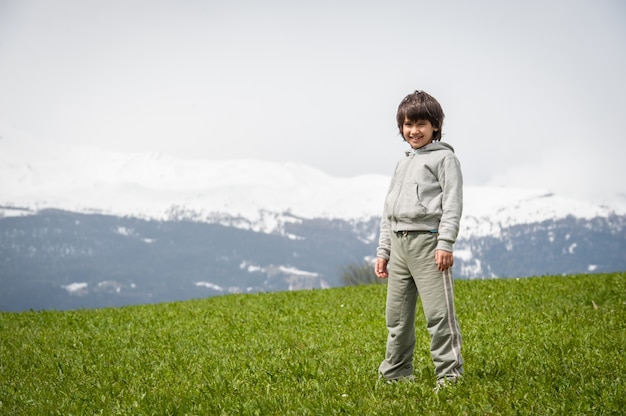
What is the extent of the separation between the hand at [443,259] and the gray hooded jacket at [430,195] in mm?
47

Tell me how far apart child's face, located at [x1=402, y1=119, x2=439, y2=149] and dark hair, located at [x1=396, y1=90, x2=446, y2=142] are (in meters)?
0.04

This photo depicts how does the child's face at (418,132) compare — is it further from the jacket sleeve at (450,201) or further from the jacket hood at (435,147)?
the jacket sleeve at (450,201)

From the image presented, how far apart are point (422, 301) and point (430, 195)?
3.49 ft

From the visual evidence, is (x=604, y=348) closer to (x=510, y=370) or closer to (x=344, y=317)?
(x=510, y=370)

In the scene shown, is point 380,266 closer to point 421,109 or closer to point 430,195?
point 430,195

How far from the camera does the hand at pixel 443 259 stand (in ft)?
21.3

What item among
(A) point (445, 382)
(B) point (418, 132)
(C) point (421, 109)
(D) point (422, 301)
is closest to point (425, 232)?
(D) point (422, 301)

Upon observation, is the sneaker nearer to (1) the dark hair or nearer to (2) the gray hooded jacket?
(2) the gray hooded jacket

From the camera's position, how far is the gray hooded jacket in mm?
6574

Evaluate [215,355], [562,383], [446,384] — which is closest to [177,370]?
[215,355]

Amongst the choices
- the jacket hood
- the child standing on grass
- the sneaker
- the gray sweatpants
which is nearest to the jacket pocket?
the child standing on grass

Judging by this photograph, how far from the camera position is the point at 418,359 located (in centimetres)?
942

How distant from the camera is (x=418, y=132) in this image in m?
7.00

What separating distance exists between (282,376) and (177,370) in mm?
1905
